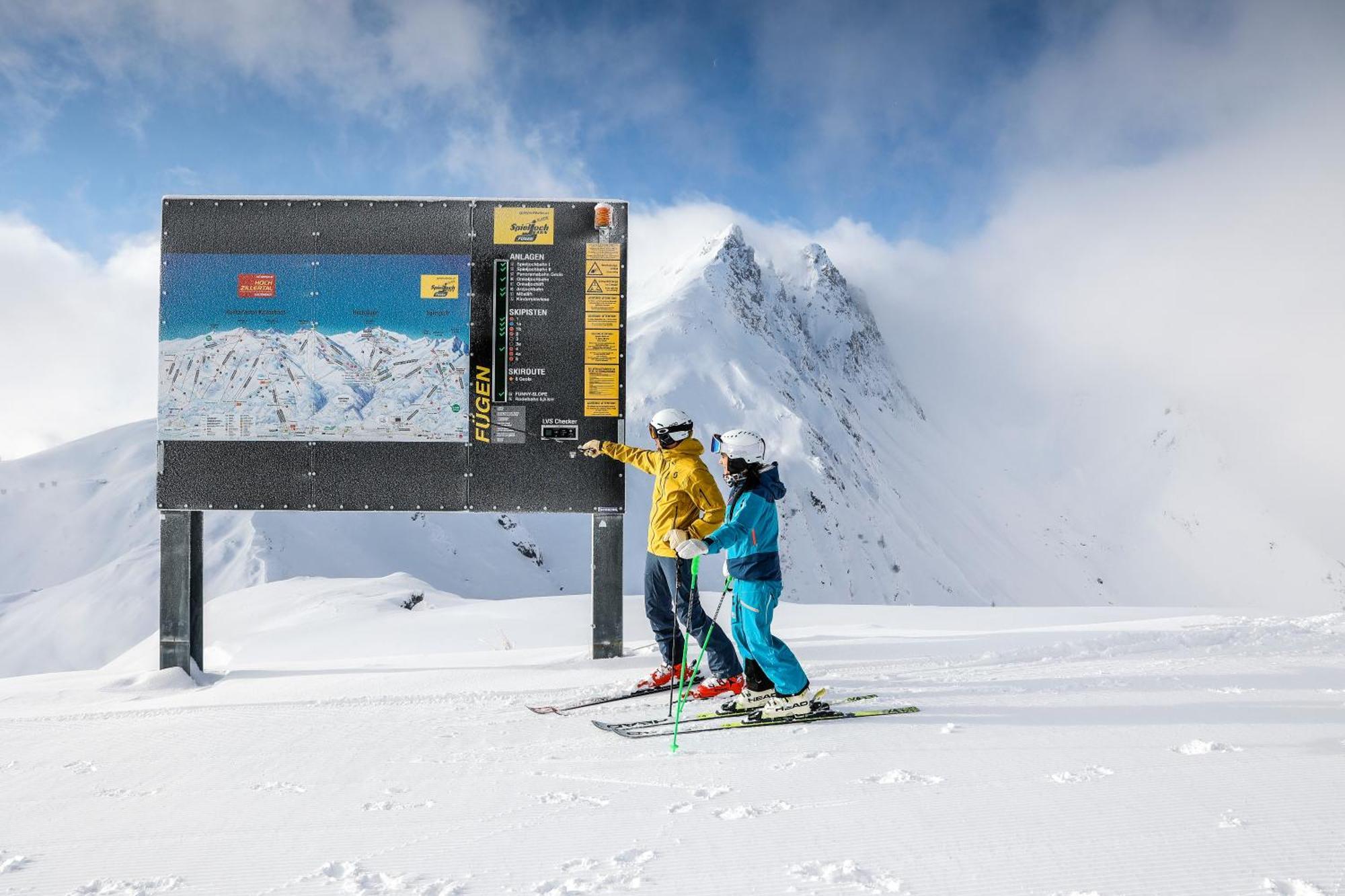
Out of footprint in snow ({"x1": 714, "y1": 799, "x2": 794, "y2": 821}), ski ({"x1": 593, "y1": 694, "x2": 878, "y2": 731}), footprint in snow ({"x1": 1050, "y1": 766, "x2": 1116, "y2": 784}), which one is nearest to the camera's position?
footprint in snow ({"x1": 714, "y1": 799, "x2": 794, "y2": 821})

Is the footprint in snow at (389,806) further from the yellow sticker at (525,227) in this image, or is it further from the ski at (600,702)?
the yellow sticker at (525,227)

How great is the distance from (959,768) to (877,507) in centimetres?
6445

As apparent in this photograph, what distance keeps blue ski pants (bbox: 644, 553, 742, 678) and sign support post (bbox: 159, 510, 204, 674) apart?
13.5 feet

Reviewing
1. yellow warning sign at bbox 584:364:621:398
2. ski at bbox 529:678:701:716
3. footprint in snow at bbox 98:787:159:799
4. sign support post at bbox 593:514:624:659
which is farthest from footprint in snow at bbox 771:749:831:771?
yellow warning sign at bbox 584:364:621:398

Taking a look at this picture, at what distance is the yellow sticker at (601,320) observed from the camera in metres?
7.01

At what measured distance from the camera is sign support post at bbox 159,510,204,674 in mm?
7043

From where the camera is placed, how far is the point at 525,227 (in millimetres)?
7066

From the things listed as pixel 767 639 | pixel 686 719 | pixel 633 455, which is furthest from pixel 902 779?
pixel 633 455

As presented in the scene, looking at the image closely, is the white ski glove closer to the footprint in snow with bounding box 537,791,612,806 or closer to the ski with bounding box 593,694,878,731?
the ski with bounding box 593,694,878,731

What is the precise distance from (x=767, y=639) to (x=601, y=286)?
11.6 ft

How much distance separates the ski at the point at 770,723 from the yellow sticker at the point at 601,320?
11.6 ft

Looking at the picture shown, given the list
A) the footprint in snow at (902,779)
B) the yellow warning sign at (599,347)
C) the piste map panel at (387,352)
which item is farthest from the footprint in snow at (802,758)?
the yellow warning sign at (599,347)

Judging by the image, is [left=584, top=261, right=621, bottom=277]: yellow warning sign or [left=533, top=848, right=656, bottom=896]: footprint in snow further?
[left=584, top=261, right=621, bottom=277]: yellow warning sign

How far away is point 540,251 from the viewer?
7.05 metres
